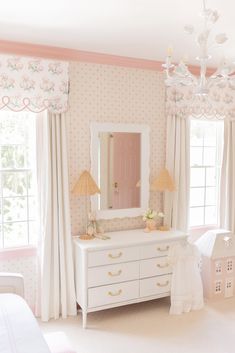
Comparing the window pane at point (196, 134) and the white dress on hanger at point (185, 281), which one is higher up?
the window pane at point (196, 134)

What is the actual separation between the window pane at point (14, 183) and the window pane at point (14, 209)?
6cm

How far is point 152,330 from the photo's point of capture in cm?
317

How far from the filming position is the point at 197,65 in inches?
158

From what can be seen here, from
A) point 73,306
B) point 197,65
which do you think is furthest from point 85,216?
point 197,65

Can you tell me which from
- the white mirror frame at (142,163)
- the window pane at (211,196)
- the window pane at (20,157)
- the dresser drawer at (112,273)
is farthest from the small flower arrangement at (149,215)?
the window pane at (20,157)

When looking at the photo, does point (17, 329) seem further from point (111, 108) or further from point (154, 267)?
point (111, 108)

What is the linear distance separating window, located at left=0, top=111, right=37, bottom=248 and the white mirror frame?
0.61 metres

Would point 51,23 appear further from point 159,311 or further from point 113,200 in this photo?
point 159,311

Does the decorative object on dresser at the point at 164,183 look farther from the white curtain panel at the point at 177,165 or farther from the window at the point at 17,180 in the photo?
the window at the point at 17,180

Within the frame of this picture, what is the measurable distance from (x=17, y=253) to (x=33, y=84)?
64.2 inches

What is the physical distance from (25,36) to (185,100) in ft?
6.20

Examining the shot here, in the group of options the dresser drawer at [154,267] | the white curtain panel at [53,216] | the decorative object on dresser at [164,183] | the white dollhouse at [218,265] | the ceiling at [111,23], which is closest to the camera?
the ceiling at [111,23]

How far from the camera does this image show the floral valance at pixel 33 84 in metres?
3.10

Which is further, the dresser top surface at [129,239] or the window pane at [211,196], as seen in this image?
the window pane at [211,196]
